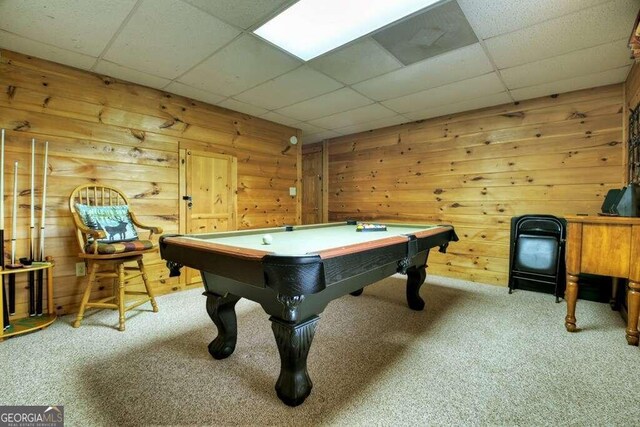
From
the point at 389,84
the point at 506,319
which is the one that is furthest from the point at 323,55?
the point at 506,319

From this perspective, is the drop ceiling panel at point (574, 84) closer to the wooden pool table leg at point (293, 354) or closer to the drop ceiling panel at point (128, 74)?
the wooden pool table leg at point (293, 354)

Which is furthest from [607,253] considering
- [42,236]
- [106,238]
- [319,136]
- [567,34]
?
[42,236]

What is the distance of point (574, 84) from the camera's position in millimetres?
2949

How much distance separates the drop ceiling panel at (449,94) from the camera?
2928 mm

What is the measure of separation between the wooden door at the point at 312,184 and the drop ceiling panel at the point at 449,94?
7.16 feet

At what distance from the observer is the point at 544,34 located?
2.08 m

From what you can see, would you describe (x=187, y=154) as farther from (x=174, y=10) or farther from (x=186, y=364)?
(x=186, y=364)

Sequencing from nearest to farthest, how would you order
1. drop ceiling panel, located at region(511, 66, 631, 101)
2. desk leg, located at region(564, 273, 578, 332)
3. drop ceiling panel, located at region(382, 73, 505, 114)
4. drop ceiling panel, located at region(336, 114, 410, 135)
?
desk leg, located at region(564, 273, 578, 332)
drop ceiling panel, located at region(511, 66, 631, 101)
drop ceiling panel, located at region(382, 73, 505, 114)
drop ceiling panel, located at region(336, 114, 410, 135)

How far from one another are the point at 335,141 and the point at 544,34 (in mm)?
3509

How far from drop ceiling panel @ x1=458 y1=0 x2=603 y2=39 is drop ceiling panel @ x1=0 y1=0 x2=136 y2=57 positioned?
2.12 m

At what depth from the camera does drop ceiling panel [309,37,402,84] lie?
230 centimetres

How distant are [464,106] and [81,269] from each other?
4463 mm

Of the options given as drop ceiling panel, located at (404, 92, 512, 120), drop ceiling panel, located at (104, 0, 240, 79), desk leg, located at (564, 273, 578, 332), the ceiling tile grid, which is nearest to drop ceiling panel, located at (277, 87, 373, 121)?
the ceiling tile grid

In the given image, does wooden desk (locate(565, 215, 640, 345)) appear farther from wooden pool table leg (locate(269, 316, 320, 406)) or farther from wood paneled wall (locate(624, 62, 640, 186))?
wooden pool table leg (locate(269, 316, 320, 406))
